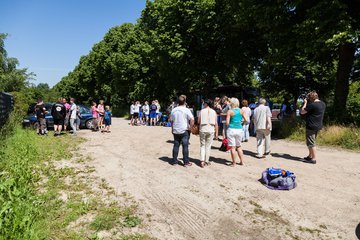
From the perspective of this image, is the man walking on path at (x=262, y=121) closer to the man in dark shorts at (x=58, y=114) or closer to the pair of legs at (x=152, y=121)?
the man in dark shorts at (x=58, y=114)

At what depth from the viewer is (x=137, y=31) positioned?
37.2m

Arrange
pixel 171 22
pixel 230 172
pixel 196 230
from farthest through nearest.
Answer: pixel 171 22, pixel 230 172, pixel 196 230

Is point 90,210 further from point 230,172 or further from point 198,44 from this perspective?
point 198,44

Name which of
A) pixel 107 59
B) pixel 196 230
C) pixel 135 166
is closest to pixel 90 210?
pixel 196 230

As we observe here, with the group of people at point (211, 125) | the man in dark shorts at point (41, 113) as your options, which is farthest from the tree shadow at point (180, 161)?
the man in dark shorts at point (41, 113)

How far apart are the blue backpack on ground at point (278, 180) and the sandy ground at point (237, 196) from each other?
0.17 metres

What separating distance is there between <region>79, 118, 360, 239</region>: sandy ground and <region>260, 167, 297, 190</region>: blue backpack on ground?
168 mm

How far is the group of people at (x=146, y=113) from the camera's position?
20312 mm

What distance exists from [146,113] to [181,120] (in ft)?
42.4

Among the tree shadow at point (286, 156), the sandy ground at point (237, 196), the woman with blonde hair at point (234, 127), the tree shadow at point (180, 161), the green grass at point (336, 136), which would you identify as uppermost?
the woman with blonde hair at point (234, 127)

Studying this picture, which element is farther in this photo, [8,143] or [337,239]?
[8,143]

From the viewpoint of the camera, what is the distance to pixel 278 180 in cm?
629

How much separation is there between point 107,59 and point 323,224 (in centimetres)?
4088

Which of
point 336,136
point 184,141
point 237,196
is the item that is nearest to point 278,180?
point 237,196
